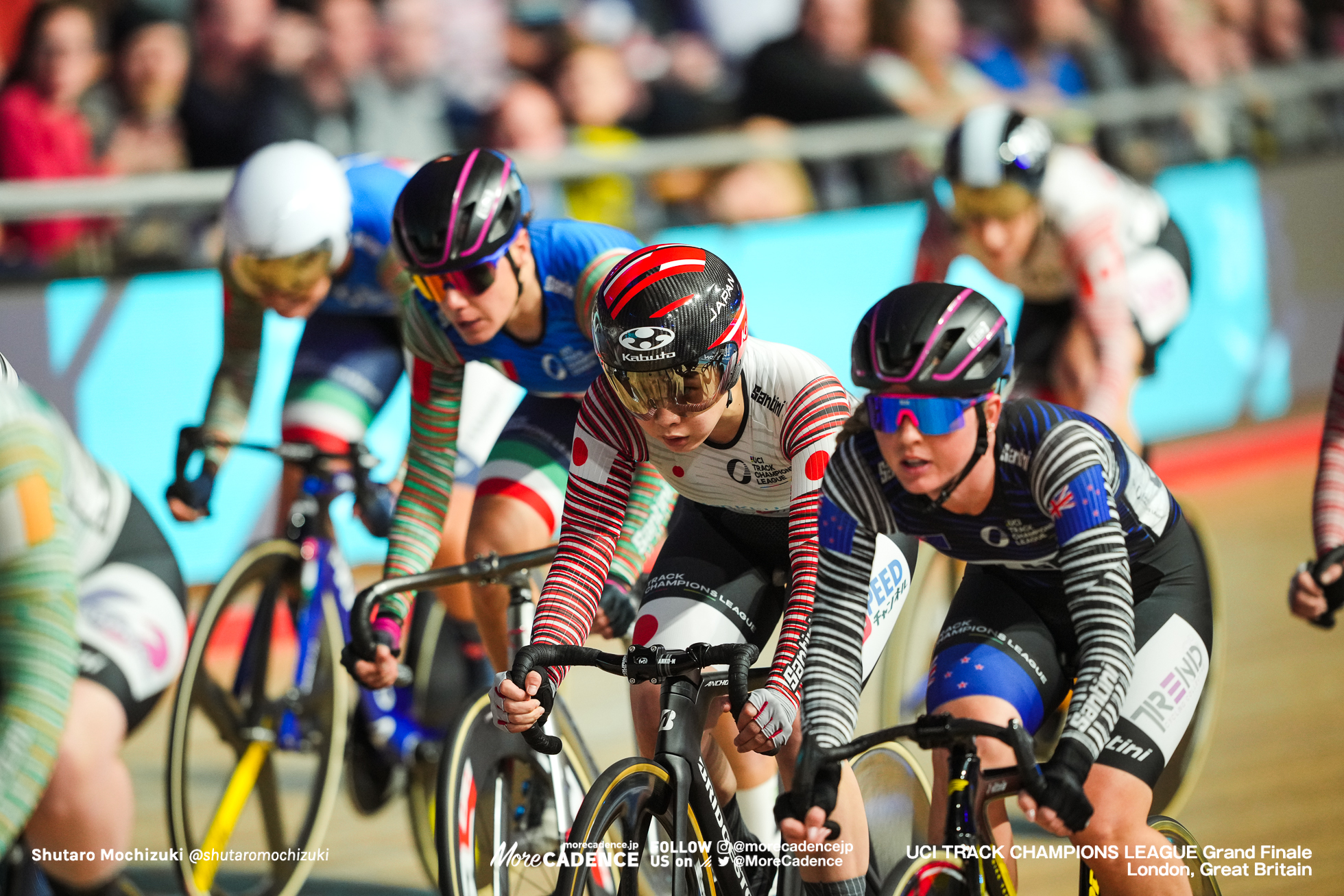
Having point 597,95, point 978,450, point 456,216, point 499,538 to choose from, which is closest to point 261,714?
point 499,538

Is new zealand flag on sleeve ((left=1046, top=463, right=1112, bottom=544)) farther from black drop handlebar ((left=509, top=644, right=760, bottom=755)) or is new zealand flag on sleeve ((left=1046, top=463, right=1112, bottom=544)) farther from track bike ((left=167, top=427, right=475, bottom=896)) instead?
track bike ((left=167, top=427, right=475, bottom=896))

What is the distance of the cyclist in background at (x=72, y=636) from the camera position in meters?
2.31

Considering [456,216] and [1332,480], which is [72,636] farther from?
[1332,480]

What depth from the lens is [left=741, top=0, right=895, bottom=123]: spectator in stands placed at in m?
9.66

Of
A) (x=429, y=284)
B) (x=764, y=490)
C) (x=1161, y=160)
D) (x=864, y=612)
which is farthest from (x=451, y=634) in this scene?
(x=1161, y=160)

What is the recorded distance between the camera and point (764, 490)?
3482 millimetres

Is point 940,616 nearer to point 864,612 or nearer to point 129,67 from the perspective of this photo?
point 864,612

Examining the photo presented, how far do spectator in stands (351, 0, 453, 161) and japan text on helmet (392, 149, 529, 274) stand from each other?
4.47m

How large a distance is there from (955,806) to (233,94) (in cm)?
613

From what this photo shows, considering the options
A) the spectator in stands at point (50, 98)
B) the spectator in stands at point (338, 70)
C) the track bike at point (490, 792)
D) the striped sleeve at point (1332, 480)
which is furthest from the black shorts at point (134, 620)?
the spectator in stands at point (338, 70)

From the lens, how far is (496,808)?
12.1 ft

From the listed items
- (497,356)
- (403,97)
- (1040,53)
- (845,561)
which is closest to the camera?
(845,561)

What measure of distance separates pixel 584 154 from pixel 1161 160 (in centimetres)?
424

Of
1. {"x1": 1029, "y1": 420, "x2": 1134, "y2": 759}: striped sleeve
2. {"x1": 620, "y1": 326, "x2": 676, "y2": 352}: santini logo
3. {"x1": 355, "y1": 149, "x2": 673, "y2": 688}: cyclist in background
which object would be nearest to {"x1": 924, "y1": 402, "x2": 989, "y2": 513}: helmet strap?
{"x1": 1029, "y1": 420, "x2": 1134, "y2": 759}: striped sleeve
